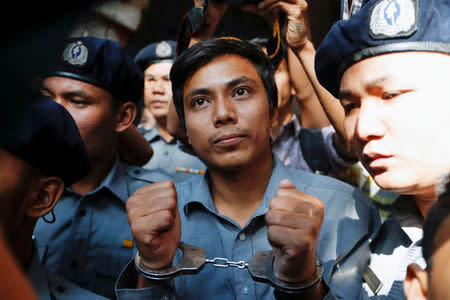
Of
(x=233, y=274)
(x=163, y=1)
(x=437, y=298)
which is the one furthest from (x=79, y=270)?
(x=437, y=298)

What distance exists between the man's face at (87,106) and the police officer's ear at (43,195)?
0.67 m

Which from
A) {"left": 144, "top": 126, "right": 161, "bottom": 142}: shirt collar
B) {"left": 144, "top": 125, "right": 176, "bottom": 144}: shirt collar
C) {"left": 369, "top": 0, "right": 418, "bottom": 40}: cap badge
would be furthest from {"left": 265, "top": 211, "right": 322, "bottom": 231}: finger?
{"left": 144, "top": 126, "right": 161, "bottom": 142}: shirt collar

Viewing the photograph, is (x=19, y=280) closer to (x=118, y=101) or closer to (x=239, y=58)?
(x=239, y=58)

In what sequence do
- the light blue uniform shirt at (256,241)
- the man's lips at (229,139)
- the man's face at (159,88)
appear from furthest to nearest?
the man's face at (159,88) < the man's lips at (229,139) < the light blue uniform shirt at (256,241)

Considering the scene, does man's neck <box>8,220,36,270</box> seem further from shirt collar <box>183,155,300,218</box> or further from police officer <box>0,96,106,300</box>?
shirt collar <box>183,155,300,218</box>

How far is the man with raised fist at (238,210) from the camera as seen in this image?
1245mm

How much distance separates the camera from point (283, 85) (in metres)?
2.62

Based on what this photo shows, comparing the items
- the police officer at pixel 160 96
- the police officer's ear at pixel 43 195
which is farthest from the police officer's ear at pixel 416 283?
the police officer at pixel 160 96

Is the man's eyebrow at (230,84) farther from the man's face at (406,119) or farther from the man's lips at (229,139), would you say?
the man's face at (406,119)

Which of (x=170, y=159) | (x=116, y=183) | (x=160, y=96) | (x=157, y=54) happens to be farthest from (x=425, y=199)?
(x=157, y=54)

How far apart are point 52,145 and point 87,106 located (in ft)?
2.70

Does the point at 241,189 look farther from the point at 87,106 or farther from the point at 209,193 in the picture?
the point at 87,106

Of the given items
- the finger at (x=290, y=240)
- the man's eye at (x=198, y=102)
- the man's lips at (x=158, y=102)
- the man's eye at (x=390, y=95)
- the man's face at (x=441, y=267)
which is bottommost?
the man's lips at (x=158, y=102)

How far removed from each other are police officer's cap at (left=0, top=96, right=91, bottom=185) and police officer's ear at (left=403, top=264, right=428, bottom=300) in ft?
3.71
